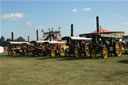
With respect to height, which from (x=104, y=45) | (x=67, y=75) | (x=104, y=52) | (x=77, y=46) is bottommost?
(x=67, y=75)

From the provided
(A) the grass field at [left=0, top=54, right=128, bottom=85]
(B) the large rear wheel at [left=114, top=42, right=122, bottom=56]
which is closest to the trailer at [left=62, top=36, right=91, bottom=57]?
(B) the large rear wheel at [left=114, top=42, right=122, bottom=56]

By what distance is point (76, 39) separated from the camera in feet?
56.4

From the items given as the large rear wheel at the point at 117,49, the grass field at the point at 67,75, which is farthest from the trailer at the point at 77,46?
the grass field at the point at 67,75

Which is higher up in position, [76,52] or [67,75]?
[76,52]

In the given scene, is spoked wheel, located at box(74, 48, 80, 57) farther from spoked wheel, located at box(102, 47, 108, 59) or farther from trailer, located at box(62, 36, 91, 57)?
spoked wheel, located at box(102, 47, 108, 59)

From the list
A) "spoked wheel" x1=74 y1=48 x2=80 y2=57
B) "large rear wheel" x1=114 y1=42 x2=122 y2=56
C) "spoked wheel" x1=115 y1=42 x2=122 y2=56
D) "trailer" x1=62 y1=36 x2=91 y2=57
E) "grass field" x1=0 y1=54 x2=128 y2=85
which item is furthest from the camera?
"trailer" x1=62 y1=36 x2=91 y2=57

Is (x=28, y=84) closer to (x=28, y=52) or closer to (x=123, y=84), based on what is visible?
(x=123, y=84)

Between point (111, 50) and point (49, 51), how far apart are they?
7666mm

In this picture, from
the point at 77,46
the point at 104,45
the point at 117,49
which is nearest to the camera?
the point at 104,45

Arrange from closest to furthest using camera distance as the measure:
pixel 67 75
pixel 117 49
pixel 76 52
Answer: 1. pixel 67 75
2. pixel 117 49
3. pixel 76 52

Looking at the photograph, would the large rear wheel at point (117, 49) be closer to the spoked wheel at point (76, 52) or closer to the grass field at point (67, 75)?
the spoked wheel at point (76, 52)

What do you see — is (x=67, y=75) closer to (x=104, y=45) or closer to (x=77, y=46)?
(x=104, y=45)

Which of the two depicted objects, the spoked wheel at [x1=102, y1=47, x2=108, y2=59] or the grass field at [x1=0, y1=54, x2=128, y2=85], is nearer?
the grass field at [x1=0, y1=54, x2=128, y2=85]

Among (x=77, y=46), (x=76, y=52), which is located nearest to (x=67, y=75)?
(x=76, y=52)
